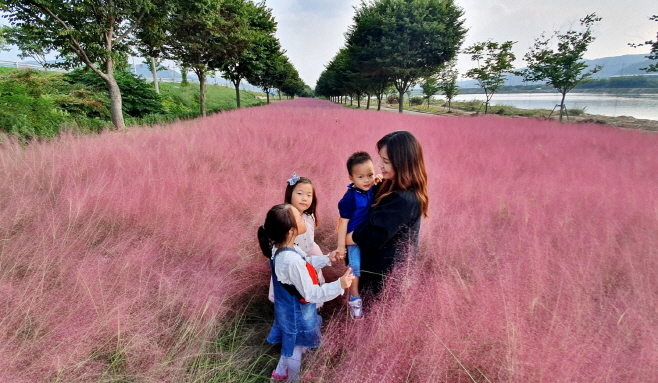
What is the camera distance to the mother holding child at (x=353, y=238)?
4.80ft

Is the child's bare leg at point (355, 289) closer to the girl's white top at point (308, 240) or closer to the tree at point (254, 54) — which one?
the girl's white top at point (308, 240)

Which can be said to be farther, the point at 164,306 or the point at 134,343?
the point at 164,306

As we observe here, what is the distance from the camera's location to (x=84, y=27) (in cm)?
679

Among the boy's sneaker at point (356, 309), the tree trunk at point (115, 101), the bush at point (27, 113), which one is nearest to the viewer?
the boy's sneaker at point (356, 309)

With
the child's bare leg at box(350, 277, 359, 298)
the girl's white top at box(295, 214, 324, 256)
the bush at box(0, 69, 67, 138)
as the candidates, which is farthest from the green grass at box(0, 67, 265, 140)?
the child's bare leg at box(350, 277, 359, 298)

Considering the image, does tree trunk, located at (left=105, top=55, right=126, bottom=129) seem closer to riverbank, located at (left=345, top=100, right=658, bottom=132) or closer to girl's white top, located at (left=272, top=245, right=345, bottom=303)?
girl's white top, located at (left=272, top=245, right=345, bottom=303)

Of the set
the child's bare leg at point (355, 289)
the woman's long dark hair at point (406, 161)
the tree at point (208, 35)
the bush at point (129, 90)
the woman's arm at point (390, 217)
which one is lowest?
the child's bare leg at point (355, 289)

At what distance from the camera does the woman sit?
5.15ft

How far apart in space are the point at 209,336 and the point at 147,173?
102 inches

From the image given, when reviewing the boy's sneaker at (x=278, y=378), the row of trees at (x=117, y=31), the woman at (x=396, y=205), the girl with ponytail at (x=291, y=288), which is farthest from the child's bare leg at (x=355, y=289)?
the row of trees at (x=117, y=31)

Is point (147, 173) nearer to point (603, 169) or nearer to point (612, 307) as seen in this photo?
point (612, 307)

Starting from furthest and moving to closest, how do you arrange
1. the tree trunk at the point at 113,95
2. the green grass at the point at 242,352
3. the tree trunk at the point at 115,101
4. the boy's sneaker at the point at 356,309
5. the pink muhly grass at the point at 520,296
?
the tree trunk at the point at 115,101 < the tree trunk at the point at 113,95 < the boy's sneaker at the point at 356,309 < the green grass at the point at 242,352 < the pink muhly grass at the point at 520,296

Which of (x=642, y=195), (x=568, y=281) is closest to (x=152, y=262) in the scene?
(x=568, y=281)

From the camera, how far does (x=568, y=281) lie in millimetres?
1783
